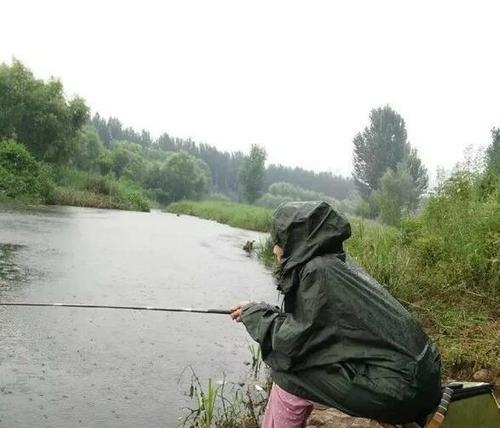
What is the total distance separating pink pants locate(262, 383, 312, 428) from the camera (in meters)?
2.41

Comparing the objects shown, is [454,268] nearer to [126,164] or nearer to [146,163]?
[126,164]

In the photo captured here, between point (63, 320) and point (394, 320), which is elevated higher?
point (394, 320)

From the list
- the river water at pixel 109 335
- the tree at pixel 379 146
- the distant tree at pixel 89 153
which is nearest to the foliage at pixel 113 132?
the distant tree at pixel 89 153

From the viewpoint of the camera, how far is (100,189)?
127 ft

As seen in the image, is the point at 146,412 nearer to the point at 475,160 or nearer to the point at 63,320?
the point at 63,320

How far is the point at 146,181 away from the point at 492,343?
66.7 meters

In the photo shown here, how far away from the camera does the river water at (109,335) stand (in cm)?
453

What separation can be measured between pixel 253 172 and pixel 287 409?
2487 inches

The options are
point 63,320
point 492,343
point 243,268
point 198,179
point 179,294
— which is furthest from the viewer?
point 198,179

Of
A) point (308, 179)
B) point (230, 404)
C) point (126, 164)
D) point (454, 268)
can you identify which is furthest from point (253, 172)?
point (230, 404)

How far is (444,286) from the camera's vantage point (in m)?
5.79

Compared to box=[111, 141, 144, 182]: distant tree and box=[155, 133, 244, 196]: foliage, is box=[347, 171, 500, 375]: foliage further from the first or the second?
box=[155, 133, 244, 196]: foliage

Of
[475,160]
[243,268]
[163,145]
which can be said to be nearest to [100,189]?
[243,268]

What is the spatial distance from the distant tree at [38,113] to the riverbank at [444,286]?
32847 mm
